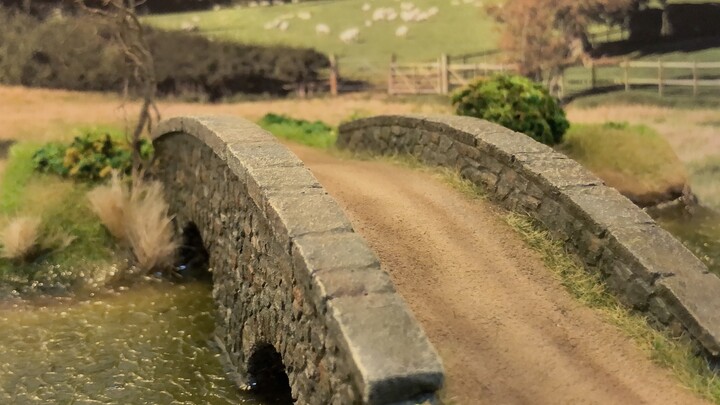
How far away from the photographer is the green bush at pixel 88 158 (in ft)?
35.4

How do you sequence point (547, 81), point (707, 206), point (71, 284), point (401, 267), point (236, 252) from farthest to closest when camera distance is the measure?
1. point (547, 81)
2. point (707, 206)
3. point (71, 284)
4. point (236, 252)
5. point (401, 267)

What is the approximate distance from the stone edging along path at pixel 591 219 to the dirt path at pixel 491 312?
339 millimetres

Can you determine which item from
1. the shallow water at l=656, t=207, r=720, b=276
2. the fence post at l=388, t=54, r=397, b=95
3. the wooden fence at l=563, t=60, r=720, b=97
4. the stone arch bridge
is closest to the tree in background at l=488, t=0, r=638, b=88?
the wooden fence at l=563, t=60, r=720, b=97

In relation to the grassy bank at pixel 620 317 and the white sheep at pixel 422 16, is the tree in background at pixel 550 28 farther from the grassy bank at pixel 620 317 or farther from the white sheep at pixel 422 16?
the grassy bank at pixel 620 317

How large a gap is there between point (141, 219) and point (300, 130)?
5.01 meters

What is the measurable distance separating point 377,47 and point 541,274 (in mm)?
9715

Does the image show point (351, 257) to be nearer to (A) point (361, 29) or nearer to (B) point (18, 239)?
(B) point (18, 239)

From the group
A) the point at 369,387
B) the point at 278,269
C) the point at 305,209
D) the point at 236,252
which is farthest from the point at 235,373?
the point at 369,387

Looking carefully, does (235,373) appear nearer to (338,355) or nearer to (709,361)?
(338,355)

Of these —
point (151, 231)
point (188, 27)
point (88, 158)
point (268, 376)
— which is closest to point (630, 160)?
point (268, 376)

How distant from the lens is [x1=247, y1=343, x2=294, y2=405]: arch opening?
6727 mm

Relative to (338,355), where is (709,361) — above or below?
below

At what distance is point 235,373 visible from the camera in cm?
715

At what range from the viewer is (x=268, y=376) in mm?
6867
